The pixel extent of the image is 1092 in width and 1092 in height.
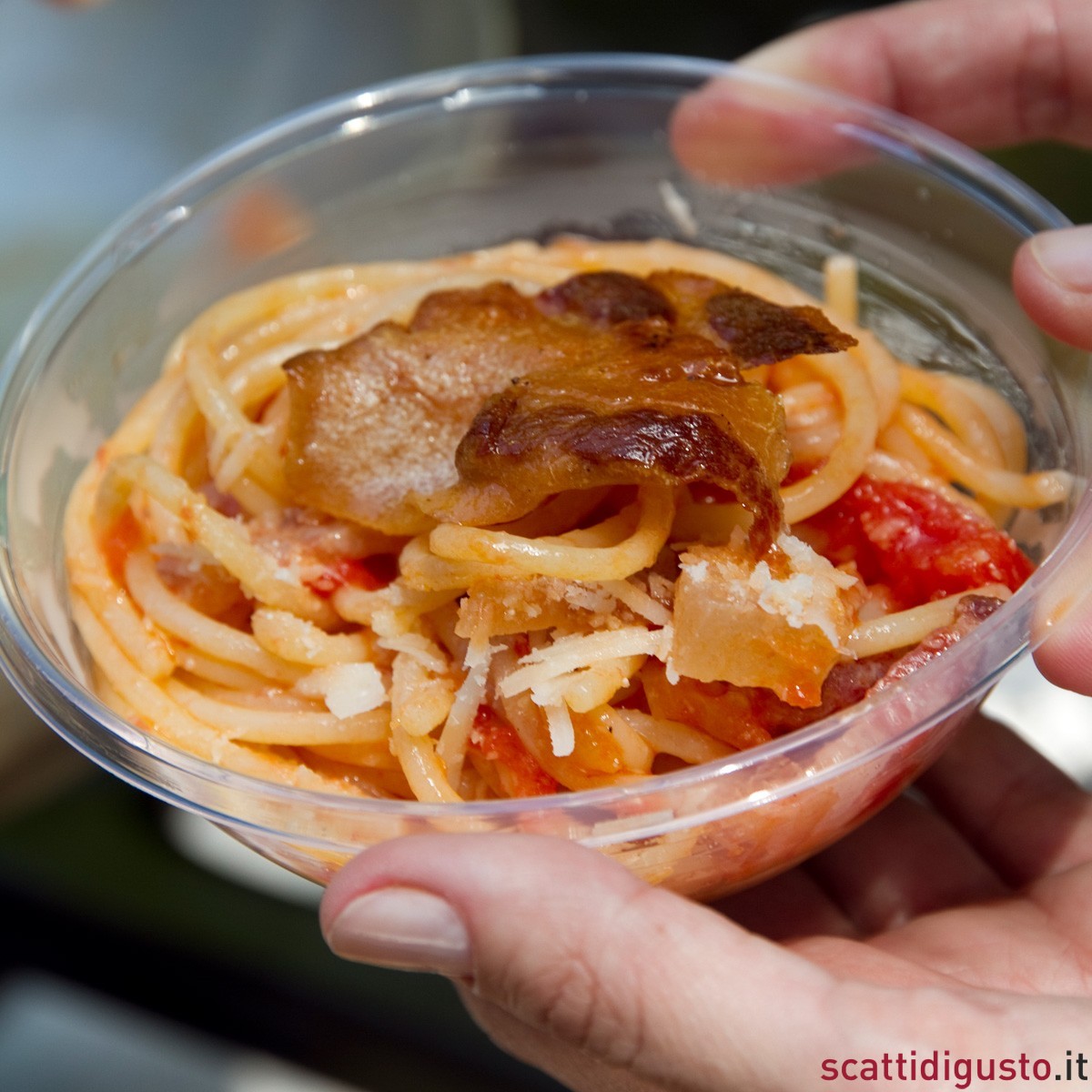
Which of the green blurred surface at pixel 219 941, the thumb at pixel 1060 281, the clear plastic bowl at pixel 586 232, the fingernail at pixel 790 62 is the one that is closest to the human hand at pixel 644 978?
the clear plastic bowl at pixel 586 232

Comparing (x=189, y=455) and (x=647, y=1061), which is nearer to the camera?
(x=647, y=1061)

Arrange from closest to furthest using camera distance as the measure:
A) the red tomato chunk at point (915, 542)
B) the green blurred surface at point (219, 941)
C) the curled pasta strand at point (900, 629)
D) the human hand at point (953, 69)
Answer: the curled pasta strand at point (900, 629)
the red tomato chunk at point (915, 542)
the human hand at point (953, 69)
the green blurred surface at point (219, 941)

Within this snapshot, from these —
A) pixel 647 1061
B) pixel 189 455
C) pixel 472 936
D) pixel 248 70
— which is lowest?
pixel 647 1061

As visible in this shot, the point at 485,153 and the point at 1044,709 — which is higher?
the point at 485,153

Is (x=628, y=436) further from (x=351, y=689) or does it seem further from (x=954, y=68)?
(x=954, y=68)

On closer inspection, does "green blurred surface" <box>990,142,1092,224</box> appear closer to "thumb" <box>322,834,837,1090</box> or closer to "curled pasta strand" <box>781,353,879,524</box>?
"curled pasta strand" <box>781,353,879,524</box>

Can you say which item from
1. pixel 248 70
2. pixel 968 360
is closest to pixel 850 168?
pixel 968 360

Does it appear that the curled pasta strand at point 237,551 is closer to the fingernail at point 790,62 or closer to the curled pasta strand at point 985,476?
the curled pasta strand at point 985,476

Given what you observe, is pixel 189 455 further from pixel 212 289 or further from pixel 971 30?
pixel 971 30
